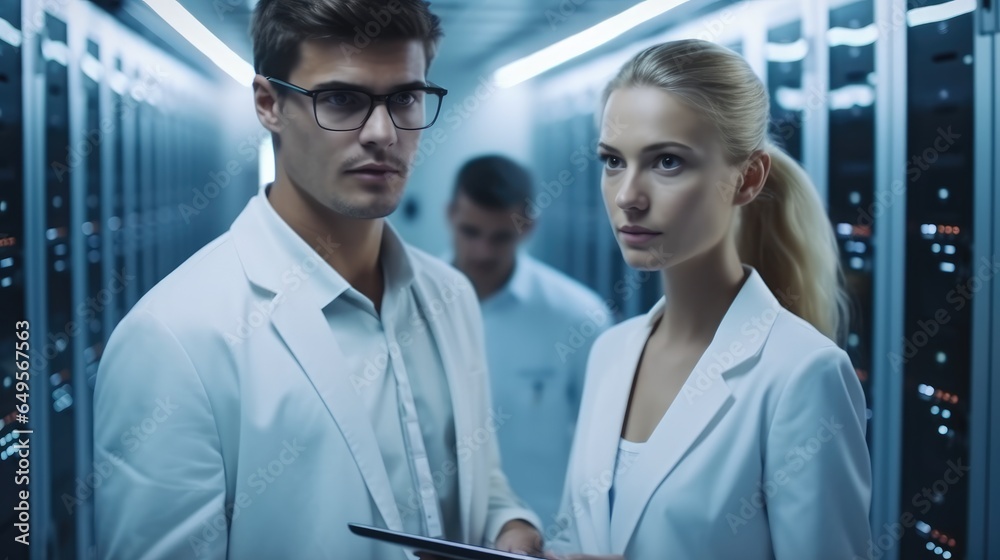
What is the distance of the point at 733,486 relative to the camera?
1590mm

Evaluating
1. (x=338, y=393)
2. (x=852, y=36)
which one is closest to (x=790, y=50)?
(x=852, y=36)

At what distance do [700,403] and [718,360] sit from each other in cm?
10

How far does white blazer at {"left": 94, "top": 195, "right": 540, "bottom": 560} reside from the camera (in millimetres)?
1577

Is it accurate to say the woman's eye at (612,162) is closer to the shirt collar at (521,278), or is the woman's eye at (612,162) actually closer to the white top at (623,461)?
the shirt collar at (521,278)

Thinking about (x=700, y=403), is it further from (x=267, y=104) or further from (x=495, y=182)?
(x=267, y=104)

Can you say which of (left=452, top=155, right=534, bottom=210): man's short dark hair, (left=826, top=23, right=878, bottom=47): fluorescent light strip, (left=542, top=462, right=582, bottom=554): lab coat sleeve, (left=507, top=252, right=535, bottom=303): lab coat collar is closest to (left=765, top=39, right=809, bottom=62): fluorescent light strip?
(left=826, top=23, right=878, bottom=47): fluorescent light strip

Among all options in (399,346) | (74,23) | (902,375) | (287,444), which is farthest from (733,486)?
(74,23)

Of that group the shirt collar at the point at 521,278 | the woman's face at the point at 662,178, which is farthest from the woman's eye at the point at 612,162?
the shirt collar at the point at 521,278

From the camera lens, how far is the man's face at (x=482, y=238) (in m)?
2.07

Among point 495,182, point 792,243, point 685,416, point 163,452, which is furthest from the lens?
point 495,182

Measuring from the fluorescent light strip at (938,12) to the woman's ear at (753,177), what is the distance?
52 cm

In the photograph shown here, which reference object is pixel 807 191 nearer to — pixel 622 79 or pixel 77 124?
pixel 622 79

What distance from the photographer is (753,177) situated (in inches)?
66.3

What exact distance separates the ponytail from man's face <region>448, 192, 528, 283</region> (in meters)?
0.61
